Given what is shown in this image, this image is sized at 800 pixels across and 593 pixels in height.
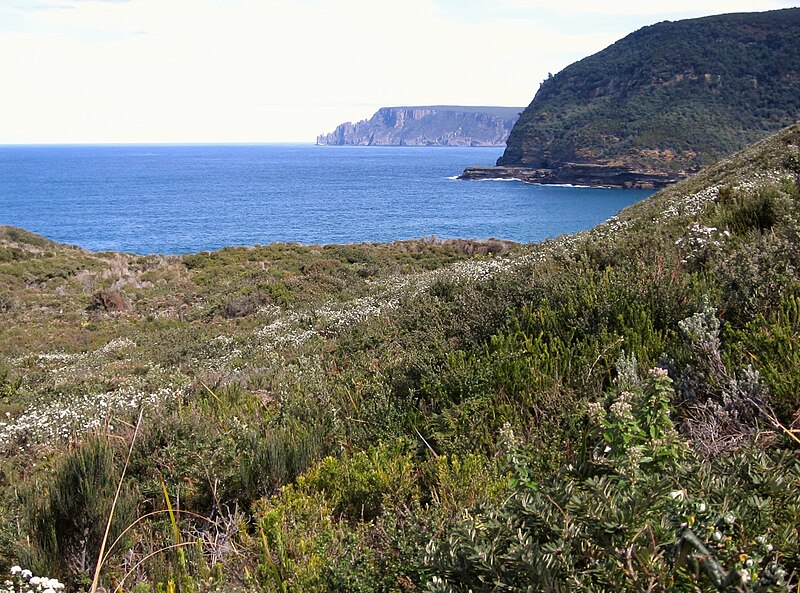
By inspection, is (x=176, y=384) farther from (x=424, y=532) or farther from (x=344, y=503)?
(x=424, y=532)

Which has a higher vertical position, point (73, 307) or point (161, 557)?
point (161, 557)

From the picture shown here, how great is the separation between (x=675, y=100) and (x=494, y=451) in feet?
442

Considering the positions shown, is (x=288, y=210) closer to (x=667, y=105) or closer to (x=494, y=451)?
(x=494, y=451)

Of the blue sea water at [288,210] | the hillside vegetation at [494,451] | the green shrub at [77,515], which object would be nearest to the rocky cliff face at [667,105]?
the blue sea water at [288,210]

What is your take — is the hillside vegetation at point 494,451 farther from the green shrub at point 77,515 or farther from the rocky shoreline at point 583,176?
the rocky shoreline at point 583,176

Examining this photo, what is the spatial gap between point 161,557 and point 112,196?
10901 centimetres

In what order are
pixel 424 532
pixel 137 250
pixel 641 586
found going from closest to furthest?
pixel 641 586 → pixel 424 532 → pixel 137 250

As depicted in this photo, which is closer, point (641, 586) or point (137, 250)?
point (641, 586)

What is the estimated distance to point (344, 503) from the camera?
3365mm

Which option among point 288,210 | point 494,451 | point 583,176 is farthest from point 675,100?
point 494,451

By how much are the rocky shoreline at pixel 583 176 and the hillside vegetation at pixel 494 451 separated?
94352mm

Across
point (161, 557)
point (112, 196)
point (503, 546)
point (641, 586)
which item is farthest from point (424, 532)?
point (112, 196)

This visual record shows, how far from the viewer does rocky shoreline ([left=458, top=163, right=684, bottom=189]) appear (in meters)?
94.4

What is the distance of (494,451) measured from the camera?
354cm
